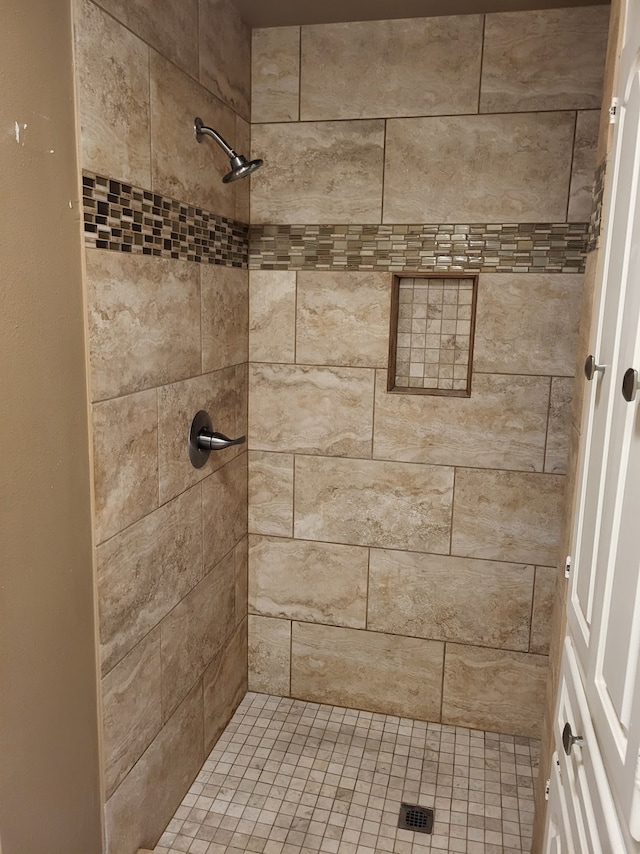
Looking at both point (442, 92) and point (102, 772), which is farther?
point (442, 92)

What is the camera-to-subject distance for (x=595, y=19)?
1.96m

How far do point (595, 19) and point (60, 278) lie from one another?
69.0 inches

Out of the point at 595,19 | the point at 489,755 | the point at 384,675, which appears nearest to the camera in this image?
the point at 595,19

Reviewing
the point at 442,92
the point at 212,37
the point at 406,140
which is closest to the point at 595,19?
the point at 442,92

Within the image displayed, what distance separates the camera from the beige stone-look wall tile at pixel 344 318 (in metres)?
2.25

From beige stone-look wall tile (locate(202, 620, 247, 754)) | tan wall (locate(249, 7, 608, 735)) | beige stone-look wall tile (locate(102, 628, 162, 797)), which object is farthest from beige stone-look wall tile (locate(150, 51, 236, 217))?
beige stone-look wall tile (locate(202, 620, 247, 754))

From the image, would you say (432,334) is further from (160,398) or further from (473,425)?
(160,398)

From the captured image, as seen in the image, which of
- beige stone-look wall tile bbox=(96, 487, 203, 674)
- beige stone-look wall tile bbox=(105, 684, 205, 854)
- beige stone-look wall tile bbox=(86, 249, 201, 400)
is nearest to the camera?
beige stone-look wall tile bbox=(86, 249, 201, 400)

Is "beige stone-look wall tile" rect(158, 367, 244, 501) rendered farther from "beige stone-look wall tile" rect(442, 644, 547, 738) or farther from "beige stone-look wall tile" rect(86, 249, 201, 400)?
"beige stone-look wall tile" rect(442, 644, 547, 738)

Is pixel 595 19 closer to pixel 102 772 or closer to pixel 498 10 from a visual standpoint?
pixel 498 10

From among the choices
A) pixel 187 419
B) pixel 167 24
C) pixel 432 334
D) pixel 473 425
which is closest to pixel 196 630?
pixel 187 419

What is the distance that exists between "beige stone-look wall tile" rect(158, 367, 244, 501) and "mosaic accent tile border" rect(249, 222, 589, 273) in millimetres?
468

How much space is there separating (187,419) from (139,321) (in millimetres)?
389

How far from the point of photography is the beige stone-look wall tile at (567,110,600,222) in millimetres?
2008
